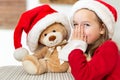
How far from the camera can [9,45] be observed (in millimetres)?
1424

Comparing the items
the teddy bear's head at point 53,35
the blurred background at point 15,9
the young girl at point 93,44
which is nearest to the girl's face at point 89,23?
the young girl at point 93,44

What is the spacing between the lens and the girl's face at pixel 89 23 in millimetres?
862

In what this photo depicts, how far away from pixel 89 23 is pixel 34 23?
0.93 ft

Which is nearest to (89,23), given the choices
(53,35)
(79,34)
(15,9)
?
(79,34)

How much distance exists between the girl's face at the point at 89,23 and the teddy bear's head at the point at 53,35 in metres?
0.17

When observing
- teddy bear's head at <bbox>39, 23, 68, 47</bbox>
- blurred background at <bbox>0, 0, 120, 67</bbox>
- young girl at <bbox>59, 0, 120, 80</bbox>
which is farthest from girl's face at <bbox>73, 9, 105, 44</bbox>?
blurred background at <bbox>0, 0, 120, 67</bbox>

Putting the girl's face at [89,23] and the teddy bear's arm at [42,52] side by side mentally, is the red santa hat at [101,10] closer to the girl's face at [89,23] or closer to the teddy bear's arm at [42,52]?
the girl's face at [89,23]

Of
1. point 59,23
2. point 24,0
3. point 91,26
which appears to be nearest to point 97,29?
point 91,26

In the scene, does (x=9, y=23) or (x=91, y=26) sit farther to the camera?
(x=9, y=23)

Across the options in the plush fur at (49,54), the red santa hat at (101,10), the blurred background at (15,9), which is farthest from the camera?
the blurred background at (15,9)

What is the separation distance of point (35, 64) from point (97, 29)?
292 mm

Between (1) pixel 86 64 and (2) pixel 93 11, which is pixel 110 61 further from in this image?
(2) pixel 93 11

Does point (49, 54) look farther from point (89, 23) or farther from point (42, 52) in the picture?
point (89, 23)

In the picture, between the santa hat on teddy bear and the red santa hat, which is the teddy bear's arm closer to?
the santa hat on teddy bear
